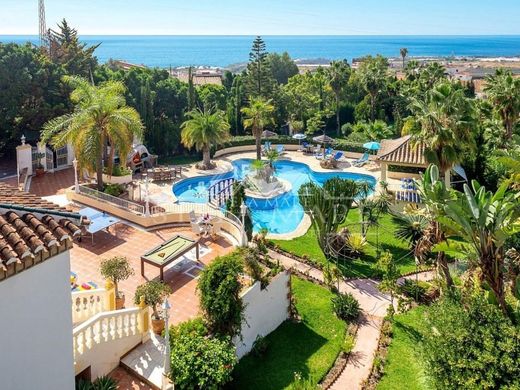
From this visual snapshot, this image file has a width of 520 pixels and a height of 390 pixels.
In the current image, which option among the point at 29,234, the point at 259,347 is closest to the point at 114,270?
the point at 259,347

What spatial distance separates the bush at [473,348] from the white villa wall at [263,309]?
17.0 feet

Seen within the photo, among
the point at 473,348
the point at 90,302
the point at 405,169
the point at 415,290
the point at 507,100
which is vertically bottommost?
the point at 415,290

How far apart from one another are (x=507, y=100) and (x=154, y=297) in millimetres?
26413

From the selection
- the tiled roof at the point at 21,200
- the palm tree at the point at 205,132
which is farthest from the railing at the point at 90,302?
the palm tree at the point at 205,132

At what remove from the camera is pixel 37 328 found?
25.9 ft

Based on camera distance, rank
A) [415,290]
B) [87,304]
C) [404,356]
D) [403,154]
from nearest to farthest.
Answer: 1. [87,304]
2. [404,356]
3. [415,290]
4. [403,154]

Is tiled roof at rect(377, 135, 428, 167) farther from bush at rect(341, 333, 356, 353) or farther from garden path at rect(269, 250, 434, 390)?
bush at rect(341, 333, 356, 353)

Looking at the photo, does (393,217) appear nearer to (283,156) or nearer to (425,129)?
(425,129)

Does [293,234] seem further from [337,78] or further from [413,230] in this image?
[337,78]

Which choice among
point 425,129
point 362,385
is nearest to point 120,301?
point 362,385

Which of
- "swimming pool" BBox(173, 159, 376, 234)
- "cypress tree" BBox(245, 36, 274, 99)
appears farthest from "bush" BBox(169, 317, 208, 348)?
"cypress tree" BBox(245, 36, 274, 99)

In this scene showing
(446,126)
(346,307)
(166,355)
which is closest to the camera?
(166,355)

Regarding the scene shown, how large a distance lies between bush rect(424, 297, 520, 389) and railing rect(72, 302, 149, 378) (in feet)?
22.6

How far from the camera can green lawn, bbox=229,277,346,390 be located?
12250 millimetres
